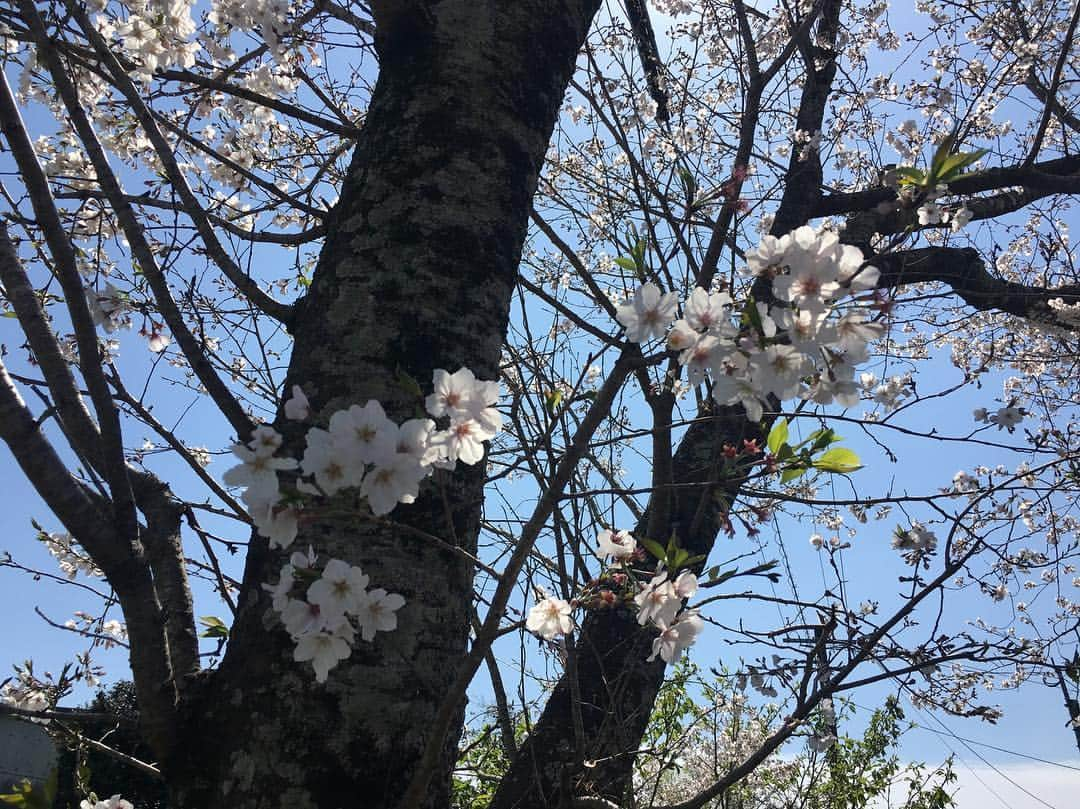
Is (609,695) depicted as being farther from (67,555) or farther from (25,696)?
(67,555)

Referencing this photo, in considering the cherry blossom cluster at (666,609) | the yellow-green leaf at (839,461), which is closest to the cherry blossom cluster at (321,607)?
the cherry blossom cluster at (666,609)

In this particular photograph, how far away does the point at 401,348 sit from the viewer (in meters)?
1.16

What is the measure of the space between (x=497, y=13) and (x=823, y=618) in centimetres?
148

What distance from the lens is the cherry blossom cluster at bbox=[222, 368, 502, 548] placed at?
80 centimetres

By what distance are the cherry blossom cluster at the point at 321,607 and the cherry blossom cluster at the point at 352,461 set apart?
0.06m

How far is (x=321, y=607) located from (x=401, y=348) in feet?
1.41

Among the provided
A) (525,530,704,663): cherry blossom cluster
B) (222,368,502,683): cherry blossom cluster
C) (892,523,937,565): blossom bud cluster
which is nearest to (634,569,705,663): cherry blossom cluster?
(525,530,704,663): cherry blossom cluster

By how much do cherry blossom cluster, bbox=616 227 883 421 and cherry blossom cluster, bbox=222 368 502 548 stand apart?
0.28 metres

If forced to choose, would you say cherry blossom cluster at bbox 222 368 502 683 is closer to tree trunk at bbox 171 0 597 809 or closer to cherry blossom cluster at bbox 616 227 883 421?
tree trunk at bbox 171 0 597 809

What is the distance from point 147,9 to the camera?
2268 mm

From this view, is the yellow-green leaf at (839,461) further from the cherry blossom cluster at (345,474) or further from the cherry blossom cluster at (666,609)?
the cherry blossom cluster at (345,474)

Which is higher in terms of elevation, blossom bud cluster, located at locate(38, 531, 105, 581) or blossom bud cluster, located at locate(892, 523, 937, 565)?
blossom bud cluster, located at locate(892, 523, 937, 565)

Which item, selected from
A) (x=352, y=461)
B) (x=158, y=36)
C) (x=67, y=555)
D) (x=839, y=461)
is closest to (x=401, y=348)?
(x=352, y=461)

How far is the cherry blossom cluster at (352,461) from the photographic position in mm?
803
